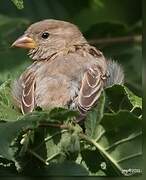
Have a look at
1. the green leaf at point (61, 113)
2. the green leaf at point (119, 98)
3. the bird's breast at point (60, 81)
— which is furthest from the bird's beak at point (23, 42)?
the green leaf at point (61, 113)

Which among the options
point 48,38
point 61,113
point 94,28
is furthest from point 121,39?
point 61,113

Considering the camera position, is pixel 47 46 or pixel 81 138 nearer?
pixel 81 138

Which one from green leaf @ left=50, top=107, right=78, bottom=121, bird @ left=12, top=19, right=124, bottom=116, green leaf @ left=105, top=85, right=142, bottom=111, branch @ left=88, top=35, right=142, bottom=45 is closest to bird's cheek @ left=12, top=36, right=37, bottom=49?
bird @ left=12, top=19, right=124, bottom=116

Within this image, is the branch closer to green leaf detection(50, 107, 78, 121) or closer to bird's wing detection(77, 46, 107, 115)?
bird's wing detection(77, 46, 107, 115)

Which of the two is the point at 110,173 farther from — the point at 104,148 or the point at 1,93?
the point at 1,93

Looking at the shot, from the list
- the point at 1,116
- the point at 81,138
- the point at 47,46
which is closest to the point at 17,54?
the point at 47,46

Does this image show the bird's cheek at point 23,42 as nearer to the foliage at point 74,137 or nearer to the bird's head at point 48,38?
the bird's head at point 48,38

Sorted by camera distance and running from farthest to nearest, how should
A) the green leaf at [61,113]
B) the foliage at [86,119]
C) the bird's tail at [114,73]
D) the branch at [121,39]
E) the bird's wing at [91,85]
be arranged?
1. the branch at [121,39]
2. the bird's tail at [114,73]
3. the bird's wing at [91,85]
4. the foliage at [86,119]
5. the green leaf at [61,113]
